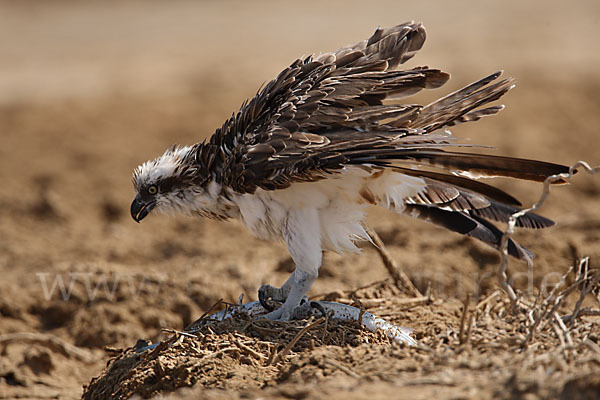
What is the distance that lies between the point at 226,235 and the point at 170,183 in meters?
3.16

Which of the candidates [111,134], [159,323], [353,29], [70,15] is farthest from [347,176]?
[70,15]

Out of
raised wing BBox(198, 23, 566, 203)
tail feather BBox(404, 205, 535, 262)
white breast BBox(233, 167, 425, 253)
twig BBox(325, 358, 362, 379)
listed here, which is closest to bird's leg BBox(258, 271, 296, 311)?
white breast BBox(233, 167, 425, 253)

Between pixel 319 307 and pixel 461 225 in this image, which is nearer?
pixel 319 307

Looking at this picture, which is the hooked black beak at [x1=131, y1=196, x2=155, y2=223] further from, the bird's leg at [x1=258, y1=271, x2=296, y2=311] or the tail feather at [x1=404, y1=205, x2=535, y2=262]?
the tail feather at [x1=404, y1=205, x2=535, y2=262]

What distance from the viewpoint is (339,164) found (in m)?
3.80

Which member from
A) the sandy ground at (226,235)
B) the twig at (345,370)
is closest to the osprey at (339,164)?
the sandy ground at (226,235)

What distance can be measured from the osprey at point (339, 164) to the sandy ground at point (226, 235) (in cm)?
62

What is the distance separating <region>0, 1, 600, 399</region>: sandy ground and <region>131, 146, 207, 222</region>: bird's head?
39.6 inches

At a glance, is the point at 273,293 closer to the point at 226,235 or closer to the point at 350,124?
the point at 350,124

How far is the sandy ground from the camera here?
3332mm

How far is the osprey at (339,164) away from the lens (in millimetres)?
3887

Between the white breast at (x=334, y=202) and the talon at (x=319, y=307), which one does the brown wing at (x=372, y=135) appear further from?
the talon at (x=319, y=307)

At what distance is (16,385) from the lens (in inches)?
192

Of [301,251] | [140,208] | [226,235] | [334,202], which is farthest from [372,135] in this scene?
[226,235]
